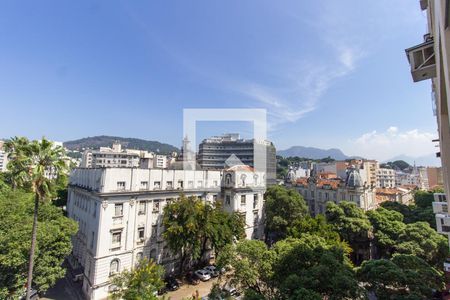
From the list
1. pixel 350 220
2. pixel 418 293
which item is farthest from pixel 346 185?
pixel 418 293

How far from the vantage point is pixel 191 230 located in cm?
2462

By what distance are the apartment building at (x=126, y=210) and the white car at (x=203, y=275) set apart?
3125 millimetres

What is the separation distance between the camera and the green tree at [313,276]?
44.9ft

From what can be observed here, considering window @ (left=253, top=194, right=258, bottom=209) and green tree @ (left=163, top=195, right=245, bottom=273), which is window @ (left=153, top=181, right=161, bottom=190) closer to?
green tree @ (left=163, top=195, right=245, bottom=273)

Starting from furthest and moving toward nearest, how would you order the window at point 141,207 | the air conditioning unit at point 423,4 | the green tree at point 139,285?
1. the window at point 141,207
2. the green tree at point 139,285
3. the air conditioning unit at point 423,4

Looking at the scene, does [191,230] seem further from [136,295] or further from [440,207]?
[440,207]

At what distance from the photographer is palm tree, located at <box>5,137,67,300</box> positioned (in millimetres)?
15834

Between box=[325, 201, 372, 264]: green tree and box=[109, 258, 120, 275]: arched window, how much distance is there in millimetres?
27909

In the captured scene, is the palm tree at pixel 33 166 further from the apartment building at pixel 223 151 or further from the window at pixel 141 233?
the apartment building at pixel 223 151

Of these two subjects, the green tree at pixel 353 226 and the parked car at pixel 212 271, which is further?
the green tree at pixel 353 226

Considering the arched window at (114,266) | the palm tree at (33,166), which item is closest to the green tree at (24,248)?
the palm tree at (33,166)

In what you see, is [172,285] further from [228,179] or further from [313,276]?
[313,276]

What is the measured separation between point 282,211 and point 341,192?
55.9 feet

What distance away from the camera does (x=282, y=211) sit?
35.9 metres
